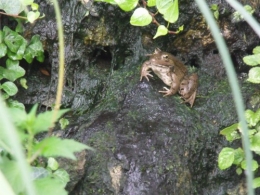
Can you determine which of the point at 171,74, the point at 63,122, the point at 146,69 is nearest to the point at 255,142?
the point at 171,74

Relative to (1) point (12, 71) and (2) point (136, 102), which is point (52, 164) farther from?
(1) point (12, 71)

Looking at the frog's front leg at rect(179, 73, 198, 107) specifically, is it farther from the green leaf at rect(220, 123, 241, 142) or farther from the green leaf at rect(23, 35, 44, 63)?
the green leaf at rect(23, 35, 44, 63)

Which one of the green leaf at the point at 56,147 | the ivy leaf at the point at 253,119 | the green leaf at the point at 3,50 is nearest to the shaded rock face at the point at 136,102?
the green leaf at the point at 3,50

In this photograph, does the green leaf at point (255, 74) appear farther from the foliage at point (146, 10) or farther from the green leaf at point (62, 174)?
the green leaf at point (62, 174)

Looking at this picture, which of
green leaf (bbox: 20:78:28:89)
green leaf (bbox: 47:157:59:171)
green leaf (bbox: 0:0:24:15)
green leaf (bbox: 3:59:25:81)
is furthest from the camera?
green leaf (bbox: 20:78:28:89)

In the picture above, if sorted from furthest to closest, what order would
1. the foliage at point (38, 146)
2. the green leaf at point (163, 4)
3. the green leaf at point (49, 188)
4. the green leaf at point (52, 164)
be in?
1. the green leaf at point (52, 164)
2. the green leaf at point (163, 4)
3. the green leaf at point (49, 188)
4. the foliage at point (38, 146)

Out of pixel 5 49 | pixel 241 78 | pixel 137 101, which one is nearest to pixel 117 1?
pixel 137 101

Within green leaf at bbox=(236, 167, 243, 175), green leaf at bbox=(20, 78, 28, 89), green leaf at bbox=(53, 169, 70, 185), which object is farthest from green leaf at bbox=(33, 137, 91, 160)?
green leaf at bbox=(20, 78, 28, 89)
